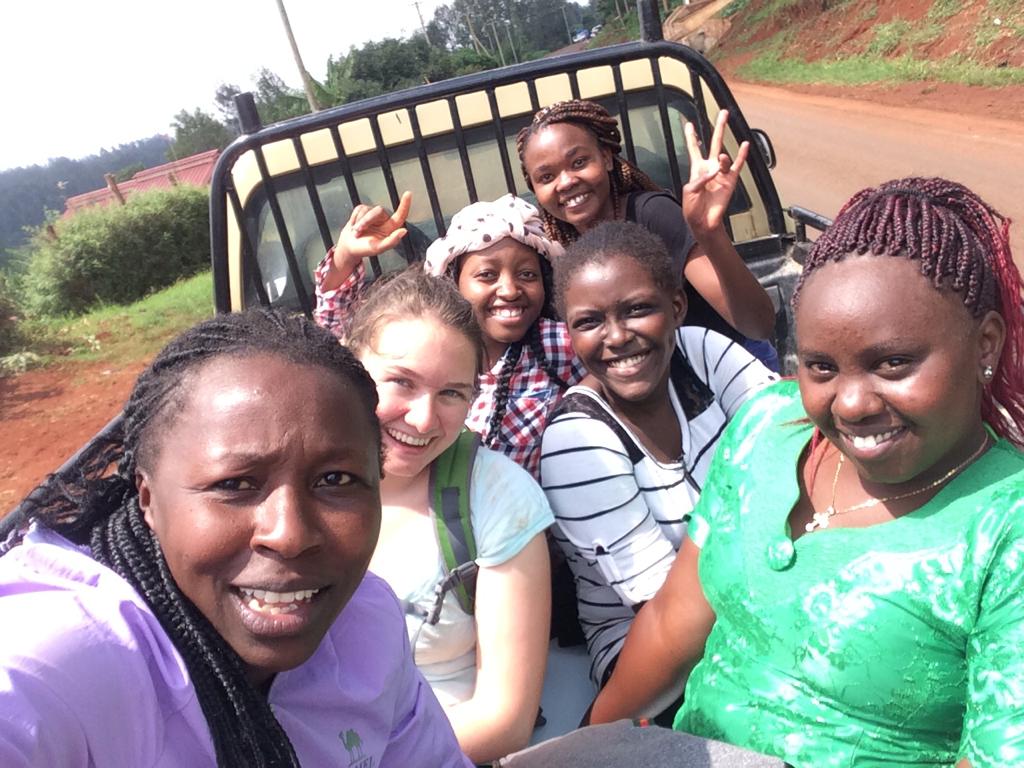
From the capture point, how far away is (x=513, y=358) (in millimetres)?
2320

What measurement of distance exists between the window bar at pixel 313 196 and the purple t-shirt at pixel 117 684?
1973 millimetres

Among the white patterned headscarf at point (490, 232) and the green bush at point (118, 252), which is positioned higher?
the white patterned headscarf at point (490, 232)

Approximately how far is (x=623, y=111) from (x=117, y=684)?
2.70 meters

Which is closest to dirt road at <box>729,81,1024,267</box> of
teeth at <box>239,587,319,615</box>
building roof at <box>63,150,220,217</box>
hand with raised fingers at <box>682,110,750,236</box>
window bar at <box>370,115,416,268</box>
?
hand with raised fingers at <box>682,110,750,236</box>

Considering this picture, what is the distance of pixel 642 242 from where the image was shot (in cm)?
206

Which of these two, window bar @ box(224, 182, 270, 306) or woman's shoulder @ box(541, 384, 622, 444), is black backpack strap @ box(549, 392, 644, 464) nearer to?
woman's shoulder @ box(541, 384, 622, 444)

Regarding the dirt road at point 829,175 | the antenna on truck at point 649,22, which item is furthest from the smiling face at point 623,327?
the dirt road at point 829,175

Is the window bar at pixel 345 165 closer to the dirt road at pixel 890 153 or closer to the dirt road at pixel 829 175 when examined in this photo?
the dirt road at pixel 890 153

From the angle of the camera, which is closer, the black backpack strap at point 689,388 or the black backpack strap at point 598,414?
the black backpack strap at point 598,414

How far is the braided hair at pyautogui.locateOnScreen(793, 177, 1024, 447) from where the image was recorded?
1188mm

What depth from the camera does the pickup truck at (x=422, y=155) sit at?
9.67 ft

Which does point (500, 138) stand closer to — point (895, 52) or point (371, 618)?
point (371, 618)

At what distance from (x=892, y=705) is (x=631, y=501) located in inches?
28.3

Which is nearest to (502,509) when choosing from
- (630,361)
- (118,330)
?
(630,361)
